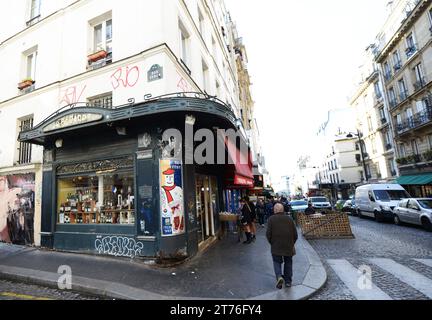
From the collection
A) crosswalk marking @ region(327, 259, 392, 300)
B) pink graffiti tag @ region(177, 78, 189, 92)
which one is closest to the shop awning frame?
pink graffiti tag @ region(177, 78, 189, 92)

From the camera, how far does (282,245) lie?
479 cm

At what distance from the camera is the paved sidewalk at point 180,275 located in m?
4.59

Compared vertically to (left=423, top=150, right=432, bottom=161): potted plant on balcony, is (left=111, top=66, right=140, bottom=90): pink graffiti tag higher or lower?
higher

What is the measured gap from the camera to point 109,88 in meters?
8.13

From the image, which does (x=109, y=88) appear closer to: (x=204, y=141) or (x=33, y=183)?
(x=204, y=141)

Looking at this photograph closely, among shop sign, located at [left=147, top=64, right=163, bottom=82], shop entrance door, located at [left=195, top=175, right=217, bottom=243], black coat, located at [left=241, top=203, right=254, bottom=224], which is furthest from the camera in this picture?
black coat, located at [left=241, top=203, right=254, bottom=224]

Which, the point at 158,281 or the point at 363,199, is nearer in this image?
the point at 158,281

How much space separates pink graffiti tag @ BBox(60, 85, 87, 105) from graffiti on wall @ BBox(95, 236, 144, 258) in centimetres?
506

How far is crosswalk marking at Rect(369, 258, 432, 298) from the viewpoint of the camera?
461 cm

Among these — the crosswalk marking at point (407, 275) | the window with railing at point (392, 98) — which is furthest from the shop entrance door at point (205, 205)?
the window with railing at point (392, 98)

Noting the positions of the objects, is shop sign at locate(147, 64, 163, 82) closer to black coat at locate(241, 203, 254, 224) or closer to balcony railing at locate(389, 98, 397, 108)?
black coat at locate(241, 203, 254, 224)

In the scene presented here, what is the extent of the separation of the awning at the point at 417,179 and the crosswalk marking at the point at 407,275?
730 inches
